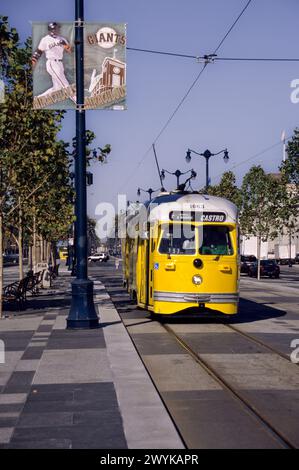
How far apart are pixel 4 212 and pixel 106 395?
523 inches

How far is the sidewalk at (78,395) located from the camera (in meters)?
7.27

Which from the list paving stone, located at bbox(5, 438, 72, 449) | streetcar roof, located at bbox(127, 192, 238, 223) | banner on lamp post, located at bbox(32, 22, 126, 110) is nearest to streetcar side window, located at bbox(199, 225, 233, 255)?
streetcar roof, located at bbox(127, 192, 238, 223)

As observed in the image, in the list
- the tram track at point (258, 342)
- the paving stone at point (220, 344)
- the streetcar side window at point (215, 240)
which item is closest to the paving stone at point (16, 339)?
the paving stone at point (220, 344)

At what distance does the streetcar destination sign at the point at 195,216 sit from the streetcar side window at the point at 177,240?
205 millimetres

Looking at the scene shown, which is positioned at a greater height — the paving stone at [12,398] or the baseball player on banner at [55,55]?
the baseball player on banner at [55,55]

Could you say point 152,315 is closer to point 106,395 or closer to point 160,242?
point 160,242

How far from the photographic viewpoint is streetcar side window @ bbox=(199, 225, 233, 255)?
736 inches

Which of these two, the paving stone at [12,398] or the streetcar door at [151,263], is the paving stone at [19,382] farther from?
the streetcar door at [151,263]

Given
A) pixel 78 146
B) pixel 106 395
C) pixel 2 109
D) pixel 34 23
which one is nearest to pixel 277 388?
pixel 106 395

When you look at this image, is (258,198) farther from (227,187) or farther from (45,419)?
(45,419)

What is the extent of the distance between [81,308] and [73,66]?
555 centimetres

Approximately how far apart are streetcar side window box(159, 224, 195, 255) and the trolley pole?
257 centimetres

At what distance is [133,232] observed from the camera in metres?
24.1
